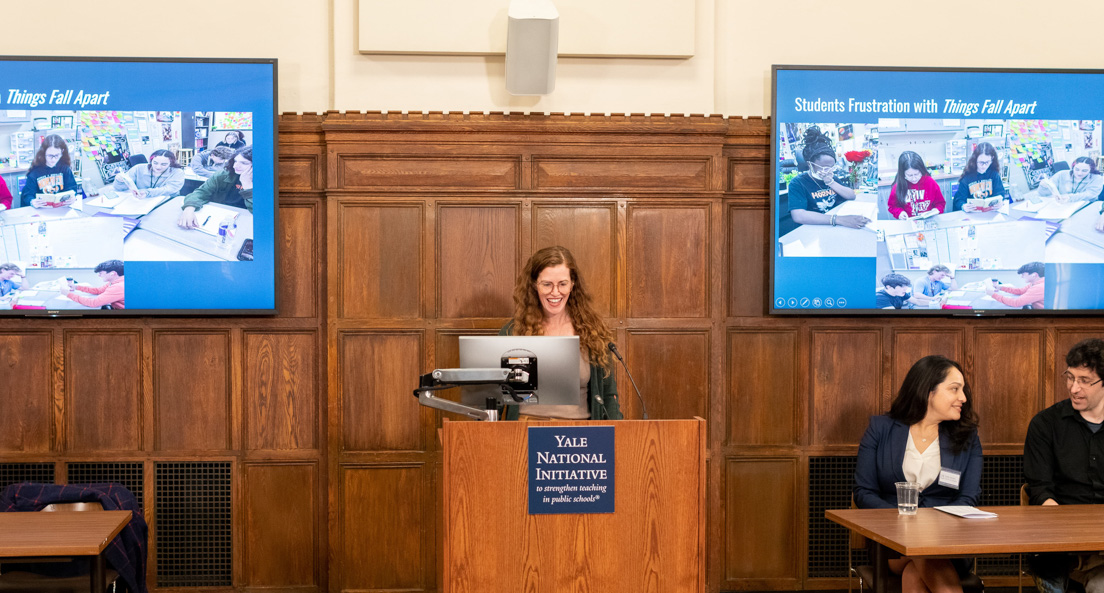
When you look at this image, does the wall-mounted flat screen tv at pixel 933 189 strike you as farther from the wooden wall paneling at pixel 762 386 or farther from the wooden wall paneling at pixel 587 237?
the wooden wall paneling at pixel 587 237

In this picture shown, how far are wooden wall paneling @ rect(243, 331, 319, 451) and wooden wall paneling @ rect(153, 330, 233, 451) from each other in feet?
0.41

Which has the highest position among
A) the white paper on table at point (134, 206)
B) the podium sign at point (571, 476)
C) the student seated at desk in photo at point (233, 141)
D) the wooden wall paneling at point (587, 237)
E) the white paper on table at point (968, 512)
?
the student seated at desk in photo at point (233, 141)

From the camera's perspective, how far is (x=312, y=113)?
4.62 meters

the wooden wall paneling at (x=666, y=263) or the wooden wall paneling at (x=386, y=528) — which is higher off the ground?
the wooden wall paneling at (x=666, y=263)

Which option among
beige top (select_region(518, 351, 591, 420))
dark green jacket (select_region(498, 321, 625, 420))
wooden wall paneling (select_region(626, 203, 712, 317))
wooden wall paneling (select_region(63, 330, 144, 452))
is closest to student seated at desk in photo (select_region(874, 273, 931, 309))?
wooden wall paneling (select_region(626, 203, 712, 317))

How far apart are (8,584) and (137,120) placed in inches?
91.2

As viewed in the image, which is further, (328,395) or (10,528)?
(328,395)

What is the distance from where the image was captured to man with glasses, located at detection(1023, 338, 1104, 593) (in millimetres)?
3672

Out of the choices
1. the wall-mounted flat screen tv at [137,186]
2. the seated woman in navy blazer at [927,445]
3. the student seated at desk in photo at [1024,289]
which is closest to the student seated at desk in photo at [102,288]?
the wall-mounted flat screen tv at [137,186]

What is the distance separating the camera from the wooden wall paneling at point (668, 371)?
180 inches

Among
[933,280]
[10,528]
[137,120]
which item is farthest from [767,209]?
[10,528]

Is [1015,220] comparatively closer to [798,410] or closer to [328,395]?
[798,410]

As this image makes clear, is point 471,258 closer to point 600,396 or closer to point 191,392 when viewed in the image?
point 600,396

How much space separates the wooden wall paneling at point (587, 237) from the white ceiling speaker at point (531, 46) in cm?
62
